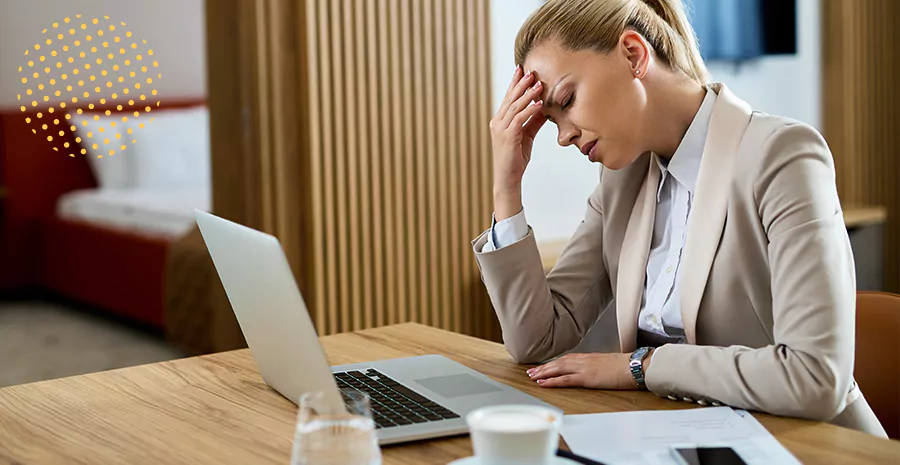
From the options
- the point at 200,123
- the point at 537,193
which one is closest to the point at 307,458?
the point at 537,193

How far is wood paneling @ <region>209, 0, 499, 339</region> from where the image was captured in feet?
9.34

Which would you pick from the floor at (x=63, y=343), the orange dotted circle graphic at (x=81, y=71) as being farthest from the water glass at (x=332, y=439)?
the floor at (x=63, y=343)

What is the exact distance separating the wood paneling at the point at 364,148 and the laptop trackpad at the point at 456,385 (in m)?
1.56

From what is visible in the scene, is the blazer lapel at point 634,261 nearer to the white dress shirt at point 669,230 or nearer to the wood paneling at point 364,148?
the white dress shirt at point 669,230

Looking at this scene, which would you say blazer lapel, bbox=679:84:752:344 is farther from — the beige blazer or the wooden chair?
the wooden chair

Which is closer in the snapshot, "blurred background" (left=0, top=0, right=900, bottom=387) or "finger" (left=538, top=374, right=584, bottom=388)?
"finger" (left=538, top=374, right=584, bottom=388)

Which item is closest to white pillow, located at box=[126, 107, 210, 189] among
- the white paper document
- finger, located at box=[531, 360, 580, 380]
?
finger, located at box=[531, 360, 580, 380]

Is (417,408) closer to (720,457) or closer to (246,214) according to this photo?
(720,457)

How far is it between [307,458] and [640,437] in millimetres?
446

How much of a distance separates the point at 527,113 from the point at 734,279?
1.35ft

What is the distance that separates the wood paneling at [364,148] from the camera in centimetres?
285

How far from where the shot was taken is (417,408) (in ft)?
4.04

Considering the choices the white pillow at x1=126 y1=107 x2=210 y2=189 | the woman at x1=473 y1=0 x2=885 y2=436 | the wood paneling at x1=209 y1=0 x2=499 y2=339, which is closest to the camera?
the woman at x1=473 y1=0 x2=885 y2=436

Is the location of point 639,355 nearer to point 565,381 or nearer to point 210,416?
point 565,381
